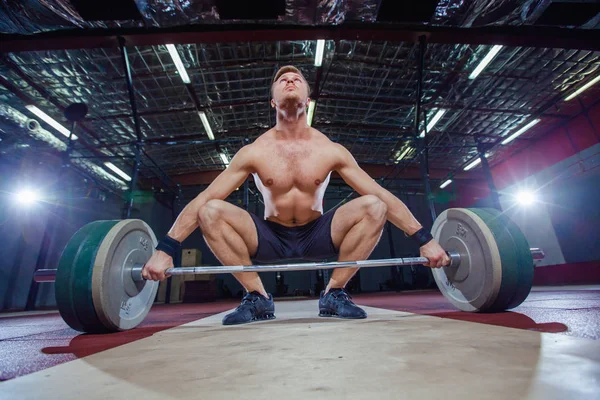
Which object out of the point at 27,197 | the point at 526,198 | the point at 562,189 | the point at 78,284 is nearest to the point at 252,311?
the point at 78,284

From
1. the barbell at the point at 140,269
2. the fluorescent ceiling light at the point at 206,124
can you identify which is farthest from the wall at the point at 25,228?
the barbell at the point at 140,269

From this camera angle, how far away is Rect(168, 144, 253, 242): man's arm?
1542 mm

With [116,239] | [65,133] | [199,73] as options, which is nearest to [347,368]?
[116,239]

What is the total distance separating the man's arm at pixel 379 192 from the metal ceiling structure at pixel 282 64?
2.35 m

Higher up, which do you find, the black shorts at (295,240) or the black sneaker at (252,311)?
the black shorts at (295,240)

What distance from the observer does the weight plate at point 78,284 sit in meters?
1.31

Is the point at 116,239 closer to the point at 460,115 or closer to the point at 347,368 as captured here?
the point at 347,368

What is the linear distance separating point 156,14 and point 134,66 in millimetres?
1867

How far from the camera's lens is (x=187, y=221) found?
1569 mm

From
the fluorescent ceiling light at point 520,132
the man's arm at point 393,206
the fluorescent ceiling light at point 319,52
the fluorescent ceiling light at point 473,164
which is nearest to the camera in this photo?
the man's arm at point 393,206

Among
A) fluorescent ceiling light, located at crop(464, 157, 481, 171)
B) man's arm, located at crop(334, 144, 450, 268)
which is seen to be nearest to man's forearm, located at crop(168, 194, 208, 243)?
man's arm, located at crop(334, 144, 450, 268)

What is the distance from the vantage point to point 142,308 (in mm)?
1647

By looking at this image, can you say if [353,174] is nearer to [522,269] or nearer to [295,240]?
[295,240]

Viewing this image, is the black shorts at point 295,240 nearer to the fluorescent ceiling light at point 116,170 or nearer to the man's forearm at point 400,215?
the man's forearm at point 400,215
